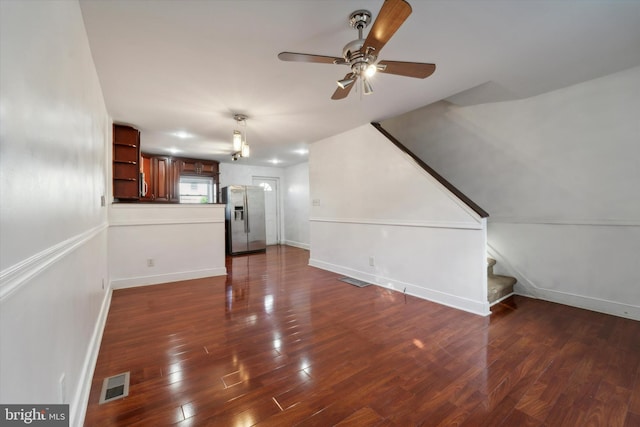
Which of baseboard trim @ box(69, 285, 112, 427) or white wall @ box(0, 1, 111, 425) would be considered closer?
white wall @ box(0, 1, 111, 425)

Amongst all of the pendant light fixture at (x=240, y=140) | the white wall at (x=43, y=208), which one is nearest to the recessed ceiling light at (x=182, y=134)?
the pendant light fixture at (x=240, y=140)

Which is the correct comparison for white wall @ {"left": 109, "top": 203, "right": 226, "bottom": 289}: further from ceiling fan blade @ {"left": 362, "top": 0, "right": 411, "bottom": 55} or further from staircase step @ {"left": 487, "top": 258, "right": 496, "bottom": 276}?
staircase step @ {"left": 487, "top": 258, "right": 496, "bottom": 276}

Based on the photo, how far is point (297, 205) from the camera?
7.39 m

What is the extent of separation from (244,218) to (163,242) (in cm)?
268

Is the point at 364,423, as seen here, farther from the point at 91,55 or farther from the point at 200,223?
the point at 200,223

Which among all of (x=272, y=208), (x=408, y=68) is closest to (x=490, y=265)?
(x=408, y=68)

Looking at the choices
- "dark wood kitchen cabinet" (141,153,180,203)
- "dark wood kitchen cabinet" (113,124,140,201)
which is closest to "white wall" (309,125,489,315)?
"dark wood kitchen cabinet" (113,124,140,201)

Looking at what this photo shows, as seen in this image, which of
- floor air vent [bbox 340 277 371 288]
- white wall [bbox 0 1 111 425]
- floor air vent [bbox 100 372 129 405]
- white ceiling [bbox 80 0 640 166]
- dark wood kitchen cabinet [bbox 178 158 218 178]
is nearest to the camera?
white wall [bbox 0 1 111 425]

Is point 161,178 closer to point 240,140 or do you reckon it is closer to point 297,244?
point 240,140

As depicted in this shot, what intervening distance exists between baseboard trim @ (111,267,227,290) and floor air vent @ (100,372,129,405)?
7.60 feet

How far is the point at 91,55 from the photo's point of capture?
6.79ft

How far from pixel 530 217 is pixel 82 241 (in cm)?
446

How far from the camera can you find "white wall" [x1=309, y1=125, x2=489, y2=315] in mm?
2861

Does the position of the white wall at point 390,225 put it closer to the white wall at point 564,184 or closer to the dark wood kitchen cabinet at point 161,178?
the white wall at point 564,184
